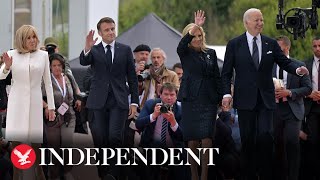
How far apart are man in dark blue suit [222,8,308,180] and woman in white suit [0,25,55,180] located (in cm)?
215

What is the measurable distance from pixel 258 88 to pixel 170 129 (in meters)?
1.22

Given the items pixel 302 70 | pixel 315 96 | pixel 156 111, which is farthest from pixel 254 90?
pixel 315 96

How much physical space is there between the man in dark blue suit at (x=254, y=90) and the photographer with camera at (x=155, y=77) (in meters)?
1.76

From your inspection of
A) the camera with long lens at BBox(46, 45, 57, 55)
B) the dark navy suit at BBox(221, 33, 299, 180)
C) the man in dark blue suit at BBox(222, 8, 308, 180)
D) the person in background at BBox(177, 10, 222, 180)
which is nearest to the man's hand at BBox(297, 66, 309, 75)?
the man in dark blue suit at BBox(222, 8, 308, 180)

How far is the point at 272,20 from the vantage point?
146 feet

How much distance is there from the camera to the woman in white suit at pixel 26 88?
16188 mm

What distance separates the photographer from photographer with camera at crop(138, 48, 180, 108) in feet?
58.9

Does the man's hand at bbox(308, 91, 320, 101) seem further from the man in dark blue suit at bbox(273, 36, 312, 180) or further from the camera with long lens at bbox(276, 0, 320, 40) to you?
the camera with long lens at bbox(276, 0, 320, 40)

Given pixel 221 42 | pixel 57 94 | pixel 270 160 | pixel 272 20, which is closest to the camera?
pixel 270 160

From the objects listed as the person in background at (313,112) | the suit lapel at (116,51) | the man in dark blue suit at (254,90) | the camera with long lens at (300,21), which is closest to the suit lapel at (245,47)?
the man in dark blue suit at (254,90)

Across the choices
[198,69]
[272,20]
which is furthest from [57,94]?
[272,20]

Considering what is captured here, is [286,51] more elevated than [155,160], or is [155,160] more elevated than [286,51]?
[286,51]

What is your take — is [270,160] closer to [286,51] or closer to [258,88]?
[258,88]

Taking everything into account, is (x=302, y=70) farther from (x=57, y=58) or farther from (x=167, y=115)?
(x=57, y=58)
